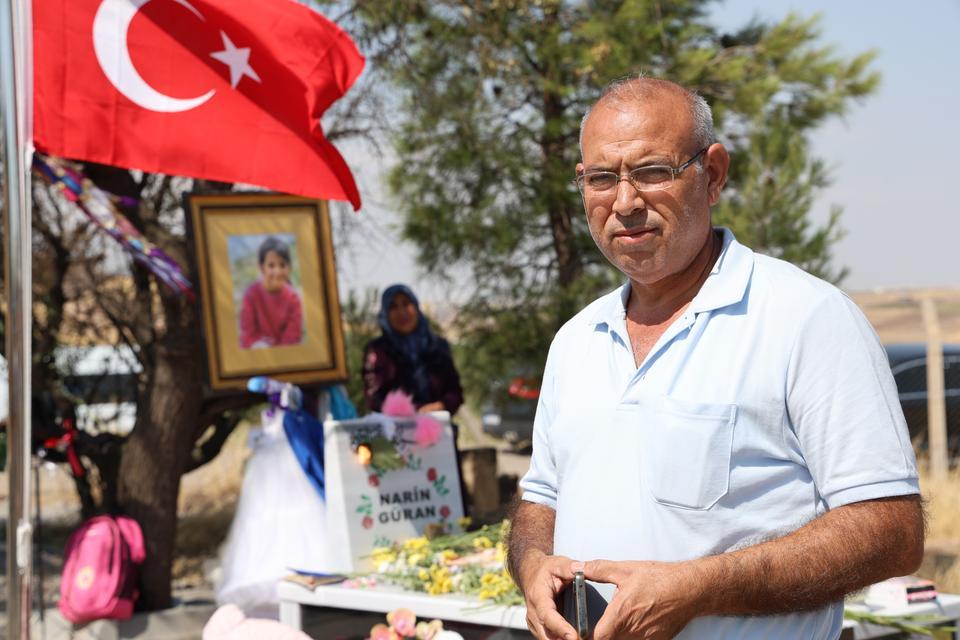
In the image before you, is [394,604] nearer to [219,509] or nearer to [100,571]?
[100,571]

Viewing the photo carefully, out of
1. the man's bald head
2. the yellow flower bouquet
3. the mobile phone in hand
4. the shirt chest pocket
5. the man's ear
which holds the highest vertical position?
the man's bald head

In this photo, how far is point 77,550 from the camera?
623cm

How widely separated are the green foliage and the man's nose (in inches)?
251

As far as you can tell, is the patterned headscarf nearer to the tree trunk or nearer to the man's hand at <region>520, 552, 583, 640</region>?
the tree trunk

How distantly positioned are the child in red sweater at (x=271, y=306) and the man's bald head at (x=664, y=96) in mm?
Answer: 4622

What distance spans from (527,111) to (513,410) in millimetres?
3707

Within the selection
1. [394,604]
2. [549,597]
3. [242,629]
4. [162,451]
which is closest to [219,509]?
[162,451]

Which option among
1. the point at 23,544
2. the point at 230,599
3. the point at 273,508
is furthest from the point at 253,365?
the point at 23,544

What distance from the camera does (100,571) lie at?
6.20 metres

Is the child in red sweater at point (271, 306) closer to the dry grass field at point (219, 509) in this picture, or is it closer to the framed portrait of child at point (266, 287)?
the framed portrait of child at point (266, 287)

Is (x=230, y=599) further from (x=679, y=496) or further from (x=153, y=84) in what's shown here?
(x=679, y=496)

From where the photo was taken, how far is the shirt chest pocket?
1664mm

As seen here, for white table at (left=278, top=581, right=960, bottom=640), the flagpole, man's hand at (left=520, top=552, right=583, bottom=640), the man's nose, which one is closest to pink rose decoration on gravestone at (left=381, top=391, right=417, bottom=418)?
white table at (left=278, top=581, right=960, bottom=640)

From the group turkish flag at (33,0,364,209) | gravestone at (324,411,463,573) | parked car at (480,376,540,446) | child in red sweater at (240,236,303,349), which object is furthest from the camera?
parked car at (480,376,540,446)
